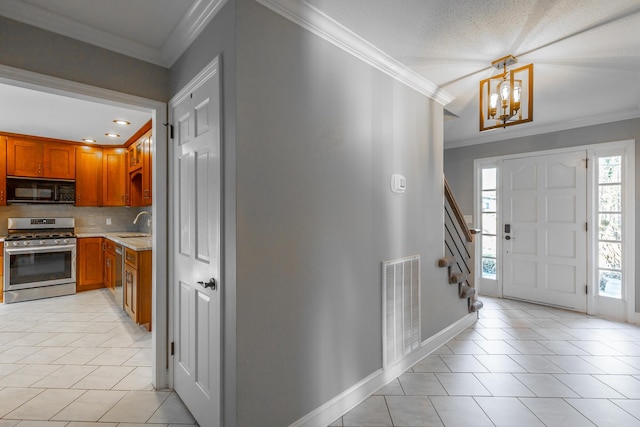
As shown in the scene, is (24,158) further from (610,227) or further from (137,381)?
(610,227)

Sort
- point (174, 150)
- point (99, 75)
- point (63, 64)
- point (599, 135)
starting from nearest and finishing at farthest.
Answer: point (63, 64)
point (99, 75)
point (174, 150)
point (599, 135)

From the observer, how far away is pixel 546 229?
4.38 metres

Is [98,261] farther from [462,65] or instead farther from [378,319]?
[462,65]

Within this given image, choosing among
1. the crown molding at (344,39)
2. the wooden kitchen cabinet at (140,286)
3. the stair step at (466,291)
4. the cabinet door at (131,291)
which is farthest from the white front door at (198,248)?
the stair step at (466,291)

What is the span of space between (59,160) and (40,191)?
559mm

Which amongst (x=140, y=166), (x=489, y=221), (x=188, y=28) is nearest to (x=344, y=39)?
(x=188, y=28)

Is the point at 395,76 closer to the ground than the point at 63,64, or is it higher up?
higher up

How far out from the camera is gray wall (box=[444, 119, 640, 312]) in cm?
374

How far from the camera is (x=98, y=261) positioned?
510 centimetres

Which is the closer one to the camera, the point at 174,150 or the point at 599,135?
the point at 174,150

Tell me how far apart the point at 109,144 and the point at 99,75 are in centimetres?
394

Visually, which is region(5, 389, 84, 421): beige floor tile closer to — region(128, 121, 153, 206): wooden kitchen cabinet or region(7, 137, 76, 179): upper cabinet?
region(128, 121, 153, 206): wooden kitchen cabinet

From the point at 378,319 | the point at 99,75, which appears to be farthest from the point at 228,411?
the point at 99,75

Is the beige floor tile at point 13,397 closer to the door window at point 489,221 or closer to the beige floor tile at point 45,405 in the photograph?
the beige floor tile at point 45,405
